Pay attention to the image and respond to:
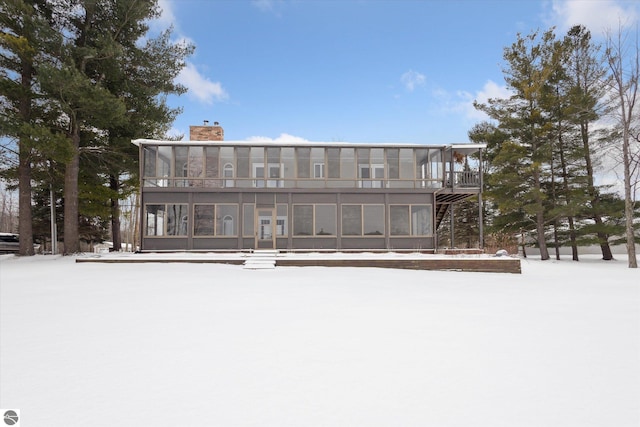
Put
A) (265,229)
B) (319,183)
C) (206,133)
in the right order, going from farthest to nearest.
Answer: (206,133) < (319,183) < (265,229)

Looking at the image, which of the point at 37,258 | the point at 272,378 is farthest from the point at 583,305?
the point at 37,258

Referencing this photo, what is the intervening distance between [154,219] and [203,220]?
2321 mm

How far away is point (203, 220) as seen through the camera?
18.3 metres

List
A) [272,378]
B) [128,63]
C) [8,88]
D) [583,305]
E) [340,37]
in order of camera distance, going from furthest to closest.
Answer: [340,37], [128,63], [8,88], [583,305], [272,378]

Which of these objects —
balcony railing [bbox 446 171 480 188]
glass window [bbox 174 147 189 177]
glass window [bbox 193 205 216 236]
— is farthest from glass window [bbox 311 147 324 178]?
balcony railing [bbox 446 171 480 188]

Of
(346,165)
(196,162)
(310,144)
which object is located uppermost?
(310,144)

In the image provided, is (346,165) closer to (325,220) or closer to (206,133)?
(325,220)

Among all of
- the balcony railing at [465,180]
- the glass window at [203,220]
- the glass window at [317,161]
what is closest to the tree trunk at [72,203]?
the glass window at [203,220]

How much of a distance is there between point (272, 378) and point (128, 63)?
21.2 m

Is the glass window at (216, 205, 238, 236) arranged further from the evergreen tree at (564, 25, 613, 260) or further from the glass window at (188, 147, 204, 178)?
the evergreen tree at (564, 25, 613, 260)

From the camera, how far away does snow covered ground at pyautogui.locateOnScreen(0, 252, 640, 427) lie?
9.42ft

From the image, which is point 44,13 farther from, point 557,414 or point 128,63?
point 557,414

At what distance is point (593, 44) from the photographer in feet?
74.7

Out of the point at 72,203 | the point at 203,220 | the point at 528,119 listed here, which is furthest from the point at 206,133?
the point at 528,119
